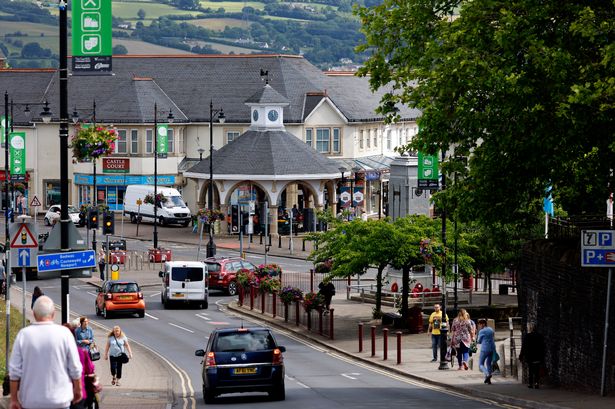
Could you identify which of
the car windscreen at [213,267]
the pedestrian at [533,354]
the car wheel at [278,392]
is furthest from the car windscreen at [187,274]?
the car wheel at [278,392]

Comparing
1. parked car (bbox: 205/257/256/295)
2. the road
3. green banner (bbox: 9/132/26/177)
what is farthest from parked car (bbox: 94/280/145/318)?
green banner (bbox: 9/132/26/177)

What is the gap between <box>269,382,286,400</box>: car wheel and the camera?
30.3m

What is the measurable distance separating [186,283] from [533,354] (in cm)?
2622

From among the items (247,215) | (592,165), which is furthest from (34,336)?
(247,215)

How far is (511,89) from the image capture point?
2753cm

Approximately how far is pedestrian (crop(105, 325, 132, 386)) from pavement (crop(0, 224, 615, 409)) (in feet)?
1.00

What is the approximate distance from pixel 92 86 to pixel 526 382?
72.7 metres

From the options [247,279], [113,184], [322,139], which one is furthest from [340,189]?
[247,279]

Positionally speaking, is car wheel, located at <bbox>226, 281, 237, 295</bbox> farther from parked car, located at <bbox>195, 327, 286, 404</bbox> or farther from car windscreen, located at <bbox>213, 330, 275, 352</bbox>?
parked car, located at <bbox>195, 327, 286, 404</bbox>

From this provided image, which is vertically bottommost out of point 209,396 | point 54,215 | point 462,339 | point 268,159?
point 209,396

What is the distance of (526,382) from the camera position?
33406 mm

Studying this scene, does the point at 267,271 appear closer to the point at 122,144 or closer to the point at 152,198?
the point at 152,198

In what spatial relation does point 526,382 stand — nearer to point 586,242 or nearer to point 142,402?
point 586,242

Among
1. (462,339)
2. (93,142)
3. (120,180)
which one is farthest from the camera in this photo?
(120,180)
